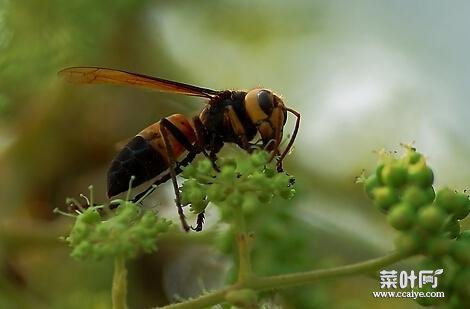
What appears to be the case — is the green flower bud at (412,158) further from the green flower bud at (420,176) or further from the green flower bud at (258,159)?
the green flower bud at (258,159)

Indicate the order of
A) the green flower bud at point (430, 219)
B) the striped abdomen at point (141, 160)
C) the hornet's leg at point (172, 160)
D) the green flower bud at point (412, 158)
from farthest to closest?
the striped abdomen at point (141, 160)
the hornet's leg at point (172, 160)
the green flower bud at point (412, 158)
the green flower bud at point (430, 219)

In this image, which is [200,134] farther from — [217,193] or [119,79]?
[217,193]

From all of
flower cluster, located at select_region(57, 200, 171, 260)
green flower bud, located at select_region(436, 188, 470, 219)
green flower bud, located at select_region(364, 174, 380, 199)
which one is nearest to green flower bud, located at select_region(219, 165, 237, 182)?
flower cluster, located at select_region(57, 200, 171, 260)

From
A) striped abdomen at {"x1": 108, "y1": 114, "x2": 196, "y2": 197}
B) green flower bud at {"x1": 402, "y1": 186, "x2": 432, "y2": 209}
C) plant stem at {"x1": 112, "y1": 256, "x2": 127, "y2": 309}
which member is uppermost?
striped abdomen at {"x1": 108, "y1": 114, "x2": 196, "y2": 197}

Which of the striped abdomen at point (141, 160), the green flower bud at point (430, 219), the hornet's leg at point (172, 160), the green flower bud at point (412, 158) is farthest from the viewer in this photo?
the striped abdomen at point (141, 160)

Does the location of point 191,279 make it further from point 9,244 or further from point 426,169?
point 426,169

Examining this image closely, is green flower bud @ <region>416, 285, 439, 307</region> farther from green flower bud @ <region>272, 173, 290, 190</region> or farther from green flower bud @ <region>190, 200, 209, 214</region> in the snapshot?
green flower bud @ <region>190, 200, 209, 214</region>

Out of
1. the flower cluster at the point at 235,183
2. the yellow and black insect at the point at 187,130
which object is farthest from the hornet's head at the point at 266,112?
the flower cluster at the point at 235,183
